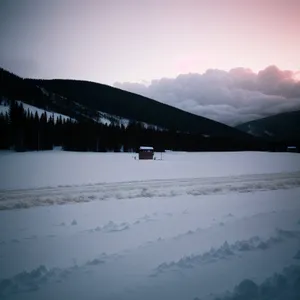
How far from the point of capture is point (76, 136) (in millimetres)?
58281

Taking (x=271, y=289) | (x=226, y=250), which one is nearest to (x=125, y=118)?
(x=226, y=250)

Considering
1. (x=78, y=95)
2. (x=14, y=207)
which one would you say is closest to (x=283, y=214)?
(x=14, y=207)

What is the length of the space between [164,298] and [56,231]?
4314mm

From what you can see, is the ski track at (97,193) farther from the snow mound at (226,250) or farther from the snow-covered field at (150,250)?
the snow mound at (226,250)

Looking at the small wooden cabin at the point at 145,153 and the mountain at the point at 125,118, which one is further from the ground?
the mountain at the point at 125,118

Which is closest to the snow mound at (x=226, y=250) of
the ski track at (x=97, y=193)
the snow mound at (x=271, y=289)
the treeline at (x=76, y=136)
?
the snow mound at (x=271, y=289)

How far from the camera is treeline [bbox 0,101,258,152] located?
158 feet

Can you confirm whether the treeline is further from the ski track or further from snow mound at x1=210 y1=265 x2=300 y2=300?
snow mound at x1=210 y1=265 x2=300 y2=300

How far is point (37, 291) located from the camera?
13.5 ft

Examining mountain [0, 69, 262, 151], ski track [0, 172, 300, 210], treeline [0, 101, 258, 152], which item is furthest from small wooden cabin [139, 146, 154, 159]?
ski track [0, 172, 300, 210]

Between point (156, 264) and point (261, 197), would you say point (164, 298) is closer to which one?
point (156, 264)

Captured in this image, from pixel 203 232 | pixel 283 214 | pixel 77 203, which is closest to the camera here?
pixel 203 232

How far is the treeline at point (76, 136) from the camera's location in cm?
4803

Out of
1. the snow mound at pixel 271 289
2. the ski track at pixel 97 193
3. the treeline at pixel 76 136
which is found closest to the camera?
the snow mound at pixel 271 289
